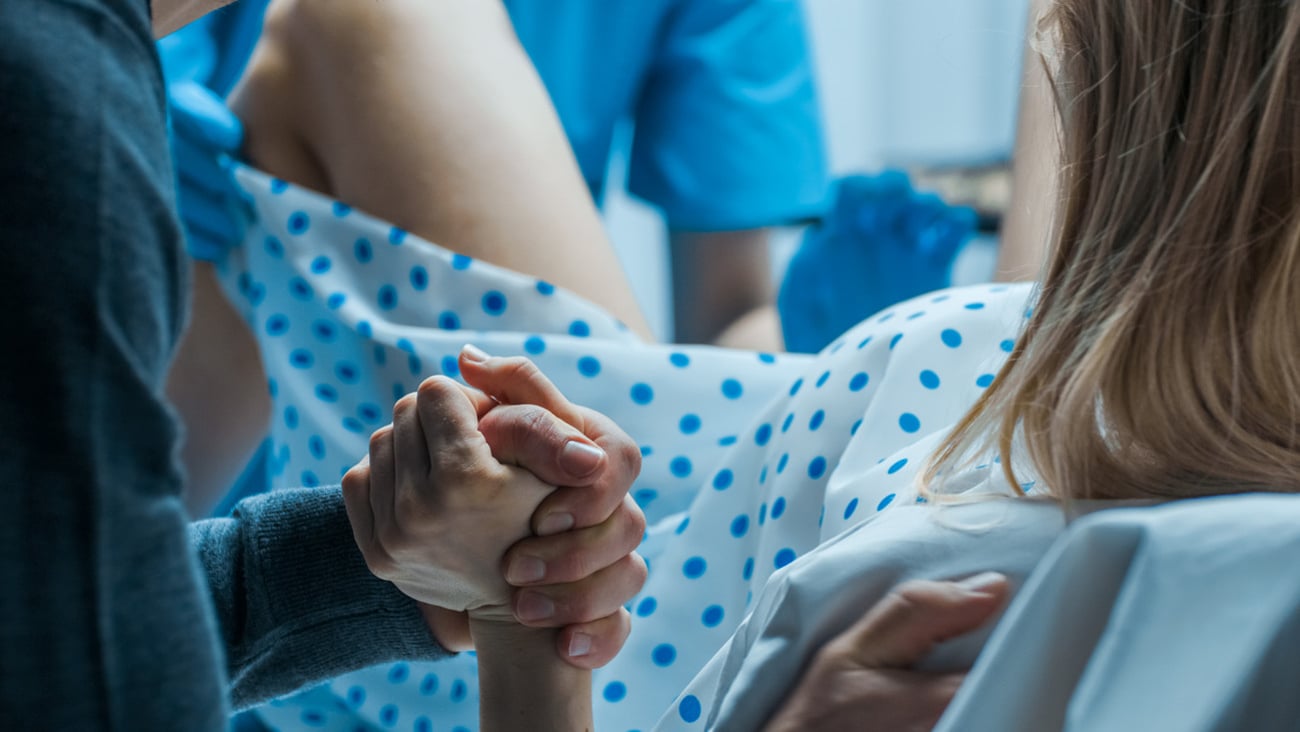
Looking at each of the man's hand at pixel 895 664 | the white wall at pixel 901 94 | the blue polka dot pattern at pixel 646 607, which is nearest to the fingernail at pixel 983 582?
the man's hand at pixel 895 664

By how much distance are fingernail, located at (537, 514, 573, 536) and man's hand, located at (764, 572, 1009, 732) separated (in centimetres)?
12

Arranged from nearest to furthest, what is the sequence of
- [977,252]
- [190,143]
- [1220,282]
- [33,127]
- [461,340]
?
1. [33,127]
2. [1220,282]
3. [461,340]
4. [190,143]
5. [977,252]

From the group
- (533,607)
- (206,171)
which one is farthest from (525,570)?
(206,171)

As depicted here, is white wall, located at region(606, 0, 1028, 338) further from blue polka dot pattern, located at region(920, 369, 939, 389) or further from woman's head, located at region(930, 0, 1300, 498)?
woman's head, located at region(930, 0, 1300, 498)

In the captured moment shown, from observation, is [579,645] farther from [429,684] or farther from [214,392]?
[214,392]

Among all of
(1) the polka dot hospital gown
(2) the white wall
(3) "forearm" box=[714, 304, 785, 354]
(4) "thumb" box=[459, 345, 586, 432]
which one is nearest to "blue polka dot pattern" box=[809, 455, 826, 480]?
(1) the polka dot hospital gown

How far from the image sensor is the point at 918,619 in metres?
0.33

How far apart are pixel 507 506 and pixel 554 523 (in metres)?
0.02

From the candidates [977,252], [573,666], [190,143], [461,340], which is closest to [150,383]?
[573,666]

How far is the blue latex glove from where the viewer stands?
3.27ft

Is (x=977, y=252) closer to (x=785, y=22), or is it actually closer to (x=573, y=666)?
(x=785, y=22)

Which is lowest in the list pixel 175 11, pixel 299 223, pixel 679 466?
pixel 679 466

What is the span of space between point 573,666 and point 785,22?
0.91 m

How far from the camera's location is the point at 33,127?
24cm
